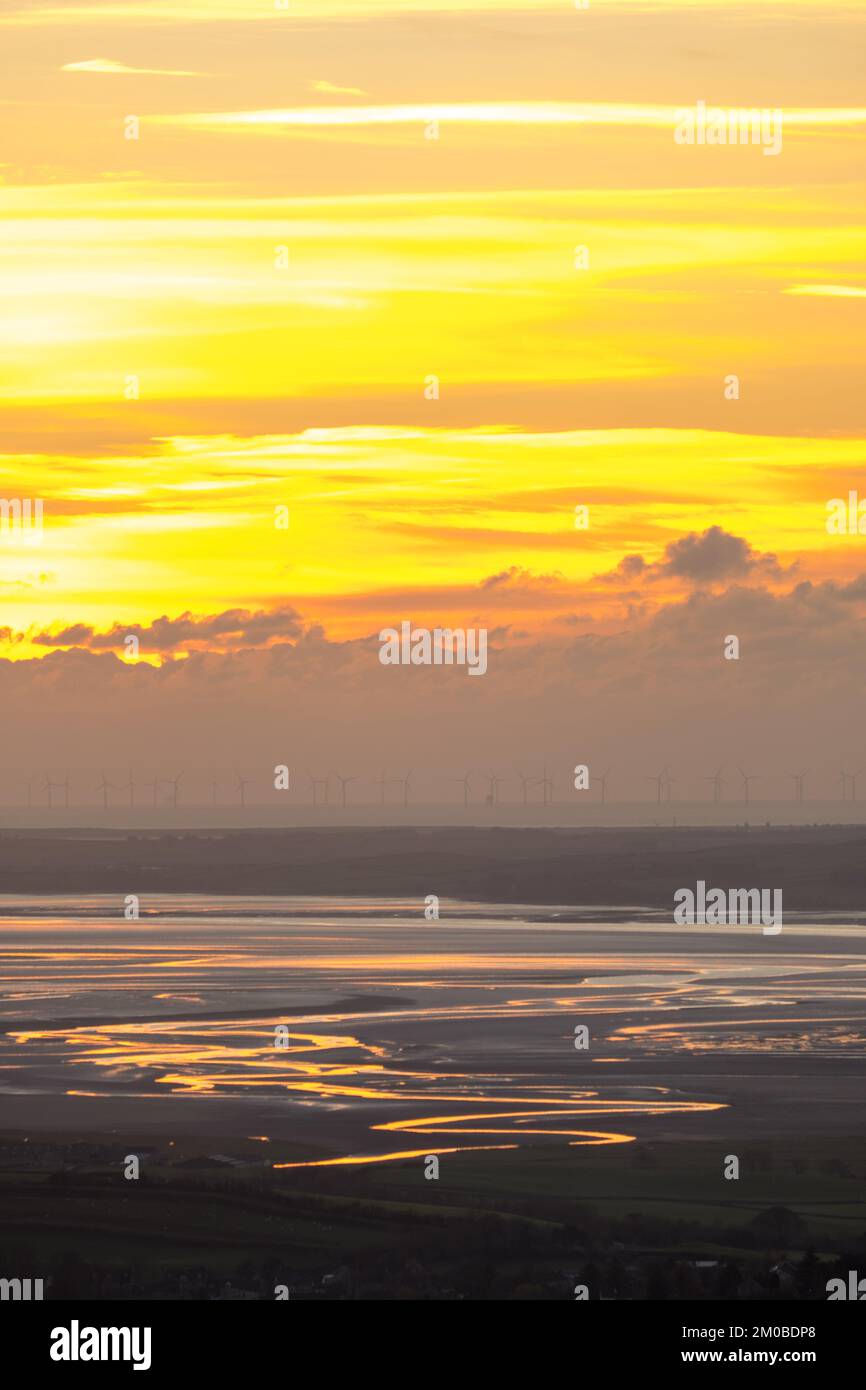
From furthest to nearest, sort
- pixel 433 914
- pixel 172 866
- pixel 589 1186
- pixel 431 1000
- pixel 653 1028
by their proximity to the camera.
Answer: pixel 172 866
pixel 433 914
pixel 431 1000
pixel 653 1028
pixel 589 1186

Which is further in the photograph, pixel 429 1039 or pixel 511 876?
pixel 511 876

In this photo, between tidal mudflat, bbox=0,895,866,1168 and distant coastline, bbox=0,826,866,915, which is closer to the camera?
tidal mudflat, bbox=0,895,866,1168

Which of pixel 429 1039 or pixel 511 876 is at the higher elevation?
pixel 511 876

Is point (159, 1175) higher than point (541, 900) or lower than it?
lower

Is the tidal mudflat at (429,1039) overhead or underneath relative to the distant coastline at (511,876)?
underneath

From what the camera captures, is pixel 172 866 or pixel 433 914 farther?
pixel 172 866

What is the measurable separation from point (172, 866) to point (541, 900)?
201ft

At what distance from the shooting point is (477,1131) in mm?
40969

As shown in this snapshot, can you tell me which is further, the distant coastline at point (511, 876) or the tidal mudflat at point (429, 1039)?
the distant coastline at point (511, 876)

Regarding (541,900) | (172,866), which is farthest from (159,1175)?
(172,866)

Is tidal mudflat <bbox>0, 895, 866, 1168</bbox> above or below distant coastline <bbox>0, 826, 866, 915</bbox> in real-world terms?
below
